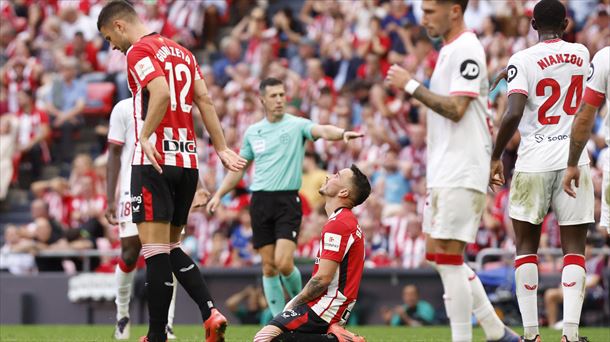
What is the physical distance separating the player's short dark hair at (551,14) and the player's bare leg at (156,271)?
354 cm

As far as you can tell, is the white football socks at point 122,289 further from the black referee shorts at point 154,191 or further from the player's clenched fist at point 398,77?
the player's clenched fist at point 398,77

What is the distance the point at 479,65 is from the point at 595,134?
10.0m

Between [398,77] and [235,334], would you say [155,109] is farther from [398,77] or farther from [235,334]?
[235,334]

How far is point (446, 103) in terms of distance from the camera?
307 inches

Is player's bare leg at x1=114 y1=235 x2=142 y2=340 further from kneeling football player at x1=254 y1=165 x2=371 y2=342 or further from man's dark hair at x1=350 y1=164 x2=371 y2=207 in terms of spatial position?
man's dark hair at x1=350 y1=164 x2=371 y2=207

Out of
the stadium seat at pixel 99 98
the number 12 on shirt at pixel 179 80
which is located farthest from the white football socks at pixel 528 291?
the stadium seat at pixel 99 98

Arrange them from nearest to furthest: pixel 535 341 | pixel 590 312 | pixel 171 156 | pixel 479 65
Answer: pixel 479 65, pixel 171 156, pixel 535 341, pixel 590 312

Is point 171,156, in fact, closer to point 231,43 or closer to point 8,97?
point 231,43

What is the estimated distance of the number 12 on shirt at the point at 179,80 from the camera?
8.96m

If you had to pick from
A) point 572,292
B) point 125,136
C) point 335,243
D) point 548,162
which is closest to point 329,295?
point 335,243

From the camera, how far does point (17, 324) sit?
1767 centimetres

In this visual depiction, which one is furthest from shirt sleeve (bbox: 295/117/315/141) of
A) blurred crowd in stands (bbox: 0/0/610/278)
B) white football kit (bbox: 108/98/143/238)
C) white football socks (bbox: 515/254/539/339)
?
blurred crowd in stands (bbox: 0/0/610/278)

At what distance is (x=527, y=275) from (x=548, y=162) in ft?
3.11

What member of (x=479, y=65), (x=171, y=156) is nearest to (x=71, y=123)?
(x=171, y=156)
